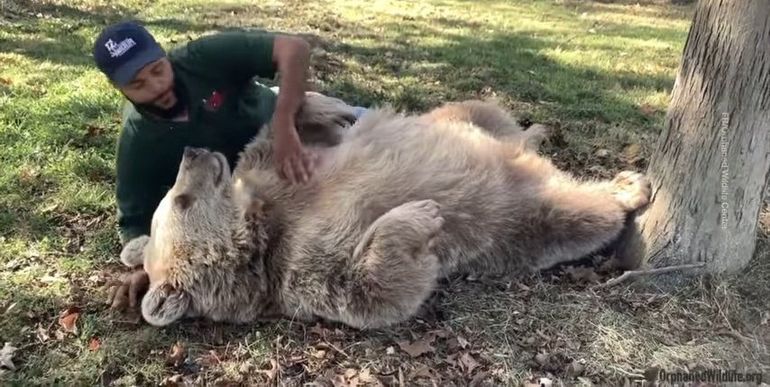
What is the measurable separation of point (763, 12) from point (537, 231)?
5.28 ft

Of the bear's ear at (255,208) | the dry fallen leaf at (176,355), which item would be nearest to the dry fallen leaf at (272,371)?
the dry fallen leaf at (176,355)

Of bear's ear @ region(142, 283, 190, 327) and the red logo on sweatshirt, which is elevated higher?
the red logo on sweatshirt

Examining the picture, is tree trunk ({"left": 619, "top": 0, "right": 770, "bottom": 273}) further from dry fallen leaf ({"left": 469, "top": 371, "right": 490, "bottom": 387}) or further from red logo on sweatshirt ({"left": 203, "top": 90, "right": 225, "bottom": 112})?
red logo on sweatshirt ({"left": 203, "top": 90, "right": 225, "bottom": 112})

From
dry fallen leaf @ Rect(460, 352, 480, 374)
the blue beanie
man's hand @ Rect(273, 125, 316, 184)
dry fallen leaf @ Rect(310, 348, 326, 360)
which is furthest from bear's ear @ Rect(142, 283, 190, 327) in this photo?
dry fallen leaf @ Rect(460, 352, 480, 374)

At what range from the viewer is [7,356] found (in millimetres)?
3633

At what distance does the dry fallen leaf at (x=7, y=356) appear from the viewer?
→ 11.8ft

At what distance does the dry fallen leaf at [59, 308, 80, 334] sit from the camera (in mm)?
3861

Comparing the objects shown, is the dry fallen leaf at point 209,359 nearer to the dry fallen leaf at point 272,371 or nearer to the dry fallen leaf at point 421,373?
the dry fallen leaf at point 272,371

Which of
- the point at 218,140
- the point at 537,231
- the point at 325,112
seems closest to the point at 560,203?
the point at 537,231

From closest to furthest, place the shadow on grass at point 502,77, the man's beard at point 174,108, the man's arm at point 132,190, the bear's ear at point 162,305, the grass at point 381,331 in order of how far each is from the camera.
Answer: the grass at point 381,331, the bear's ear at point 162,305, the man's beard at point 174,108, the man's arm at point 132,190, the shadow on grass at point 502,77

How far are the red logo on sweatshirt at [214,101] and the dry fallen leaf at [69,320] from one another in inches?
57.0

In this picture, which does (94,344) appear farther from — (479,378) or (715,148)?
(715,148)

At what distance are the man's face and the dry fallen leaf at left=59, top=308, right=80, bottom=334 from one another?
1275 millimetres

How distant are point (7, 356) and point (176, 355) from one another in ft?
2.89
